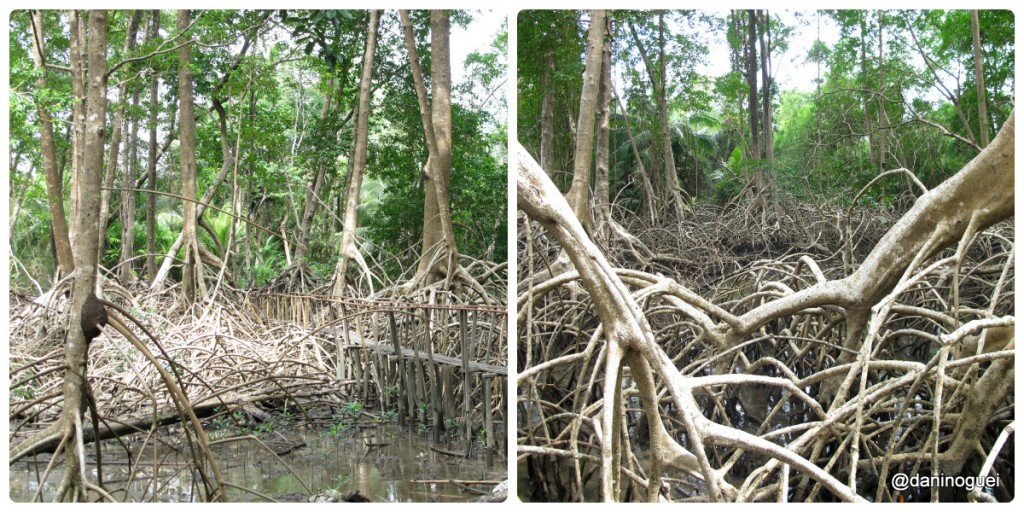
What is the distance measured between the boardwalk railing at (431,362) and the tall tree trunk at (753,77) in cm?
124

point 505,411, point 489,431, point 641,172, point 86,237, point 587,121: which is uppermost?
point 587,121

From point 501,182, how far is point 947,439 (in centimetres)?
153

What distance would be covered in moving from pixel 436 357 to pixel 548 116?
200 centimetres

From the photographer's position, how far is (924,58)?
2195 mm

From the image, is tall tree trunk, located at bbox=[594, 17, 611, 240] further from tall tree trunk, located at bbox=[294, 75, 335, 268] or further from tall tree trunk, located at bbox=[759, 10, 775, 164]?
tall tree trunk, located at bbox=[294, 75, 335, 268]

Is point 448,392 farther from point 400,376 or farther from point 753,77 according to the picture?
point 753,77

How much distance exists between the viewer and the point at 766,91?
7.14 ft

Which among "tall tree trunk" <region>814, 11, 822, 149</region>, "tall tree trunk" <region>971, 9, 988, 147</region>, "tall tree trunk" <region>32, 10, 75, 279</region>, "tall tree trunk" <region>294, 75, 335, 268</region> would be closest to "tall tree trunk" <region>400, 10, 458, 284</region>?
"tall tree trunk" <region>814, 11, 822, 149</region>

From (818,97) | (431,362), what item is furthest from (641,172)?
(431,362)

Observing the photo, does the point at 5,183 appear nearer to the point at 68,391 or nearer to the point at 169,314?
the point at 68,391

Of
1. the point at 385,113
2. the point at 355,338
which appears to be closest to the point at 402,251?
the point at 355,338

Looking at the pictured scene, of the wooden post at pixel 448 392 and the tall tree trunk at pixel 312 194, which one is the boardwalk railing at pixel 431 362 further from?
the tall tree trunk at pixel 312 194

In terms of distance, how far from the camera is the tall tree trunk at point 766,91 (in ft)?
6.87

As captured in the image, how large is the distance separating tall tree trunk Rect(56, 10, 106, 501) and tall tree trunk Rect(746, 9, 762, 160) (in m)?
1.86
